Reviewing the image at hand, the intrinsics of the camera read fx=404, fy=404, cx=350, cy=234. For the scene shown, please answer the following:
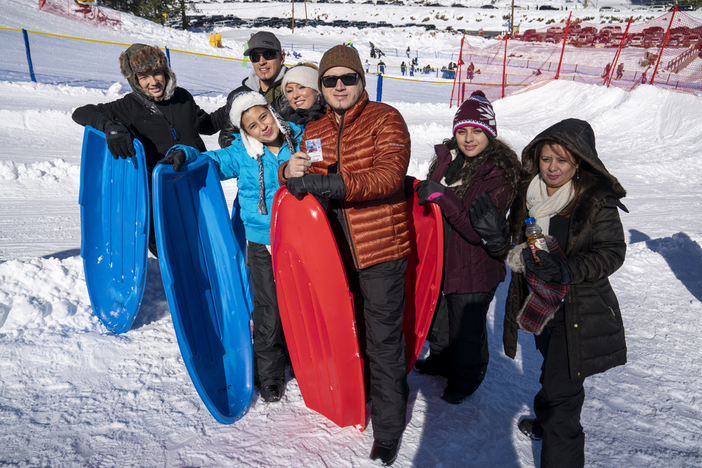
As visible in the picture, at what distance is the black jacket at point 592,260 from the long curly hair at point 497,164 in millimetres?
213

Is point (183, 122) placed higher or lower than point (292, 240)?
higher

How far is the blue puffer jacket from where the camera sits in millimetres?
2492

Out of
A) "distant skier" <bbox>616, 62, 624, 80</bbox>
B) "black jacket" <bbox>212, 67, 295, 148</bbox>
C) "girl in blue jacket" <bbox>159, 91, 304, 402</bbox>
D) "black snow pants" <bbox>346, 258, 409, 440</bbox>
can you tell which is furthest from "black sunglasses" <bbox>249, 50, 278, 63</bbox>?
"distant skier" <bbox>616, 62, 624, 80</bbox>

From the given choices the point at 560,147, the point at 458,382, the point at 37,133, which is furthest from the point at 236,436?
the point at 37,133

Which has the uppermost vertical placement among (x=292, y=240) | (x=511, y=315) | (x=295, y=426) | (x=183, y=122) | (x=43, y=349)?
(x=183, y=122)

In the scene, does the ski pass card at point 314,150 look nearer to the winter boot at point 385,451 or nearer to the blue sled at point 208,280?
the blue sled at point 208,280

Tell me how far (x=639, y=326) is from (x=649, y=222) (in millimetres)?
3382

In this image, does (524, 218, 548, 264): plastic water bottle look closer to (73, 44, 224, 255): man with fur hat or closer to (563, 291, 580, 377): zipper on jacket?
(563, 291, 580, 377): zipper on jacket

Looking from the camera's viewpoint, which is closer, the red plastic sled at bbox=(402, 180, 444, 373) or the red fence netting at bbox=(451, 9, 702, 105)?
the red plastic sled at bbox=(402, 180, 444, 373)

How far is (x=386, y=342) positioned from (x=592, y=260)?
1.09m

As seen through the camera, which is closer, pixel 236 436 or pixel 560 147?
pixel 560 147

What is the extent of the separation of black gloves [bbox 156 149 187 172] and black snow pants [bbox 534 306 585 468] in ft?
7.43

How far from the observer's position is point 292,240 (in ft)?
7.23

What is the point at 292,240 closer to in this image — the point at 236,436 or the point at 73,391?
the point at 236,436
